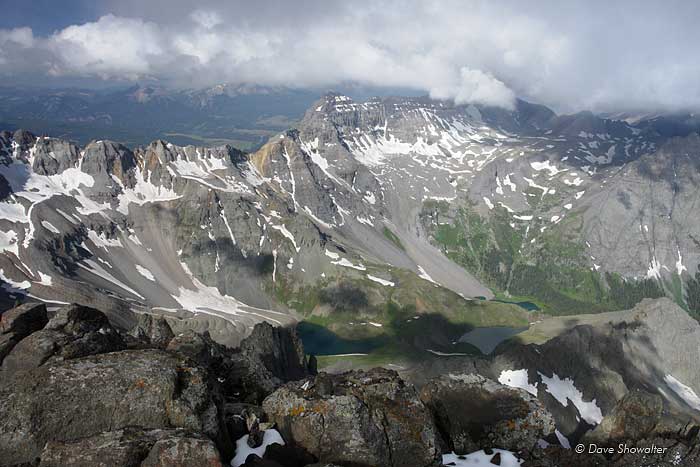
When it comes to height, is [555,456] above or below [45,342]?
below

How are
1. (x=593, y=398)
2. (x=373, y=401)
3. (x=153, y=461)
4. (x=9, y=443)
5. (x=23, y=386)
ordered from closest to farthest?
(x=153, y=461)
(x=9, y=443)
(x=23, y=386)
(x=373, y=401)
(x=593, y=398)

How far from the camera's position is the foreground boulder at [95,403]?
56.3 ft

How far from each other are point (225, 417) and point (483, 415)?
45.8 ft

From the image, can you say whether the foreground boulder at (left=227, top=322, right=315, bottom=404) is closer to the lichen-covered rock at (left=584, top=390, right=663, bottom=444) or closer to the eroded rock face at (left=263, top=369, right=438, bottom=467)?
the eroded rock face at (left=263, top=369, right=438, bottom=467)

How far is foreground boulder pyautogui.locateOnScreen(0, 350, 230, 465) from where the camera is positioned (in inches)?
675

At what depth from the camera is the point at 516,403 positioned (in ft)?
81.0

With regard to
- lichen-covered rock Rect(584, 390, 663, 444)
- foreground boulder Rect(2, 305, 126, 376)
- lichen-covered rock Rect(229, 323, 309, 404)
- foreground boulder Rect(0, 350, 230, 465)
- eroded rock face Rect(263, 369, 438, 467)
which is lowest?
lichen-covered rock Rect(229, 323, 309, 404)

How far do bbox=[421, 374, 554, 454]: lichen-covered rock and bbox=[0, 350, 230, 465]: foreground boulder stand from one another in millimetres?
11972

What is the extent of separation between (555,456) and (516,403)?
123 inches

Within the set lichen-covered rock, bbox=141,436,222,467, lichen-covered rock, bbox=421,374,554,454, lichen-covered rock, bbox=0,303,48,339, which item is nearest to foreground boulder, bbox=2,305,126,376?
lichen-covered rock, bbox=0,303,48,339

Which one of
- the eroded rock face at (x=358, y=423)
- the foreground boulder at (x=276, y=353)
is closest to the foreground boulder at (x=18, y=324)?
the foreground boulder at (x=276, y=353)

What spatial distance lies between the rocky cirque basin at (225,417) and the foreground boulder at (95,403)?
Answer: 4 centimetres

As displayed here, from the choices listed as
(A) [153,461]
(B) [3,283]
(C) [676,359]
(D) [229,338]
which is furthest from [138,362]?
(B) [3,283]

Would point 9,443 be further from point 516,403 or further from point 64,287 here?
point 64,287
